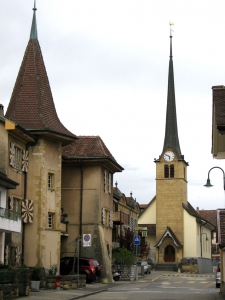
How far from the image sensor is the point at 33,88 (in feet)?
139

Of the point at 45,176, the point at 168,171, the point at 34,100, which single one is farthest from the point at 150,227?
the point at 45,176

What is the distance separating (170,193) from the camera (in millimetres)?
91562

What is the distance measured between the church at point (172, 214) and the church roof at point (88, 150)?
1577 inches

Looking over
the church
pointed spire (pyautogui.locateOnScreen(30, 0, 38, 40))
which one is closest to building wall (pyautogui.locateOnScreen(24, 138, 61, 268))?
pointed spire (pyautogui.locateOnScreen(30, 0, 38, 40))

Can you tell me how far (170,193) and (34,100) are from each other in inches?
2059

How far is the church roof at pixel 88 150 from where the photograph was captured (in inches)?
1843

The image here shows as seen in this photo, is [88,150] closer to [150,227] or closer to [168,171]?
[168,171]

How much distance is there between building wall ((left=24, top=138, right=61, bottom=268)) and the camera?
127 ft

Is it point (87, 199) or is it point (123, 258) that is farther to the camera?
point (123, 258)

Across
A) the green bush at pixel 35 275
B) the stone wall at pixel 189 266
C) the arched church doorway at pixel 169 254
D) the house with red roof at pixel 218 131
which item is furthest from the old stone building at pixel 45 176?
the arched church doorway at pixel 169 254

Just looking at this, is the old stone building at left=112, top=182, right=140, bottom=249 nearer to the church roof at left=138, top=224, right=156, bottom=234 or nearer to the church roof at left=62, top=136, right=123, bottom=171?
the church roof at left=62, top=136, right=123, bottom=171

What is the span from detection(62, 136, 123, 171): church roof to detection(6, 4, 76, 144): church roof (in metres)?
4.86

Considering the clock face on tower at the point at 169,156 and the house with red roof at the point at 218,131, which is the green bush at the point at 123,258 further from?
the clock face on tower at the point at 169,156

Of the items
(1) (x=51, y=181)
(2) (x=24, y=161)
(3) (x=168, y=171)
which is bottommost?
(1) (x=51, y=181)
